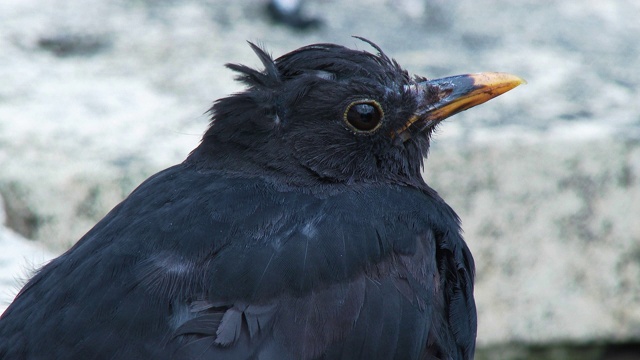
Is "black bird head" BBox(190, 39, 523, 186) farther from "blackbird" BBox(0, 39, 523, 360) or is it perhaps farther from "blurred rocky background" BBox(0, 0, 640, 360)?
"blurred rocky background" BBox(0, 0, 640, 360)

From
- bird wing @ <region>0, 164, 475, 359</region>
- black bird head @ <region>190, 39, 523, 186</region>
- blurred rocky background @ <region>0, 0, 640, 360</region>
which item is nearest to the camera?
bird wing @ <region>0, 164, 475, 359</region>

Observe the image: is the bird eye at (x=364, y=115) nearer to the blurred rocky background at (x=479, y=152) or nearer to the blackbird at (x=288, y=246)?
the blackbird at (x=288, y=246)

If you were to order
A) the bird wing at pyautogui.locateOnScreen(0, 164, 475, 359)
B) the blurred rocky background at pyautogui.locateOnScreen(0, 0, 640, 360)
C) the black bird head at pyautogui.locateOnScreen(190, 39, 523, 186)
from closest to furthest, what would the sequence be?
1. the bird wing at pyautogui.locateOnScreen(0, 164, 475, 359)
2. the black bird head at pyautogui.locateOnScreen(190, 39, 523, 186)
3. the blurred rocky background at pyautogui.locateOnScreen(0, 0, 640, 360)

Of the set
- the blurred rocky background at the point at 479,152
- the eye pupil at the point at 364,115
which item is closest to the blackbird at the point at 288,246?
the eye pupil at the point at 364,115

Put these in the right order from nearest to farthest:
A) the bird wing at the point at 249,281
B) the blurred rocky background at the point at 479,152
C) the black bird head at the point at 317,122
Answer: the bird wing at the point at 249,281, the black bird head at the point at 317,122, the blurred rocky background at the point at 479,152

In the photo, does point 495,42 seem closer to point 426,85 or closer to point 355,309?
point 426,85

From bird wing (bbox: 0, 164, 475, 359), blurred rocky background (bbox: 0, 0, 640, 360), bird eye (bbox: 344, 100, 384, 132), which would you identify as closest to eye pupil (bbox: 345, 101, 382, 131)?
bird eye (bbox: 344, 100, 384, 132)
